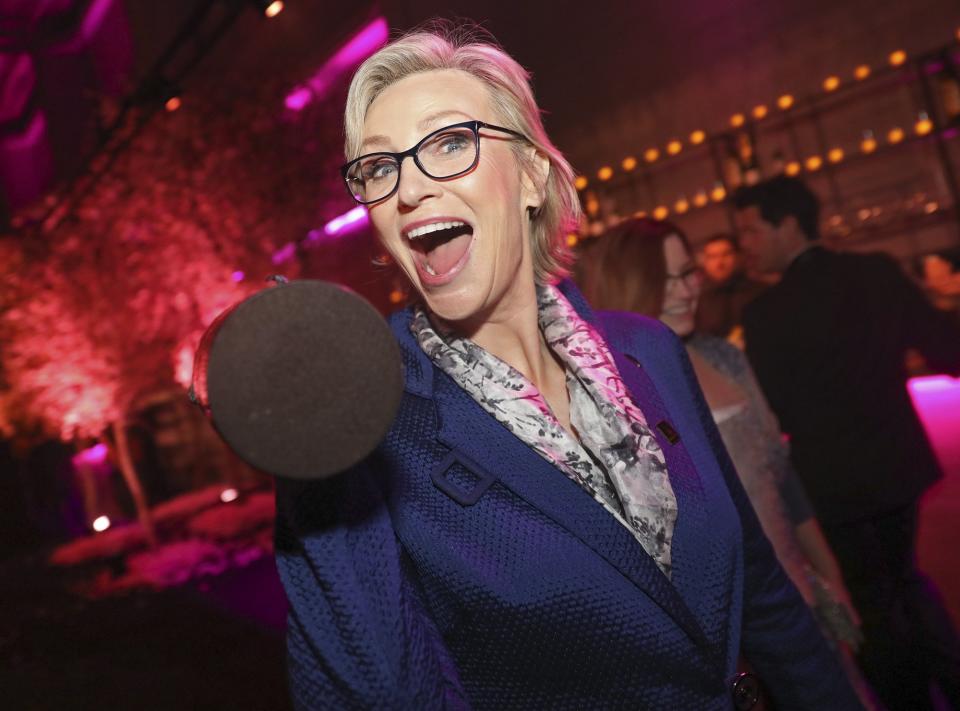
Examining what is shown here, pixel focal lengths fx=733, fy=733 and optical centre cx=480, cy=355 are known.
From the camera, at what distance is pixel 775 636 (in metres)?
A: 1.41

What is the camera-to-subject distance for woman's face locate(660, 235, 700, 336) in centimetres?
248

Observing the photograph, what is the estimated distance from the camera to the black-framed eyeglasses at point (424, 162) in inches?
45.2

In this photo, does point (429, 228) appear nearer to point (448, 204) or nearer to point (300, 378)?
point (448, 204)

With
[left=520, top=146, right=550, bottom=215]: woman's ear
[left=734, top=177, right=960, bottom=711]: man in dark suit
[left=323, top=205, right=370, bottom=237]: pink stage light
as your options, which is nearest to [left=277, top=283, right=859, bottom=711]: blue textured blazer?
[left=520, top=146, right=550, bottom=215]: woman's ear

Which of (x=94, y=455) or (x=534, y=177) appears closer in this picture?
(x=534, y=177)

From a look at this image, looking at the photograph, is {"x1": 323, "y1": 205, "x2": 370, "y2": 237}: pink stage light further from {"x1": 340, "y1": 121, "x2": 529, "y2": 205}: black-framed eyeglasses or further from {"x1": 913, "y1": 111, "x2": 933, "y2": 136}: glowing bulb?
{"x1": 340, "y1": 121, "x2": 529, "y2": 205}: black-framed eyeglasses

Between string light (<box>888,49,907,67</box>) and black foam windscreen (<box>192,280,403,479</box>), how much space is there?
5074mm

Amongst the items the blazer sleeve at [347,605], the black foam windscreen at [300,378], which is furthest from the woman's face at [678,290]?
the black foam windscreen at [300,378]

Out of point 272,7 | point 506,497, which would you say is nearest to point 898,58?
point 272,7

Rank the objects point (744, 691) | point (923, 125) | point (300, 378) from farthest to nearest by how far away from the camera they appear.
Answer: point (923, 125) → point (744, 691) → point (300, 378)

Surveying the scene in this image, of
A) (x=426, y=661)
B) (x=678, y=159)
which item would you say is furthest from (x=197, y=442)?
(x=426, y=661)

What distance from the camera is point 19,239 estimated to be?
31.9ft

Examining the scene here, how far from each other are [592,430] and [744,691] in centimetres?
52

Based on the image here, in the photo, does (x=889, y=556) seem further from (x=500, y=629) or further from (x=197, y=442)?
(x=197, y=442)
